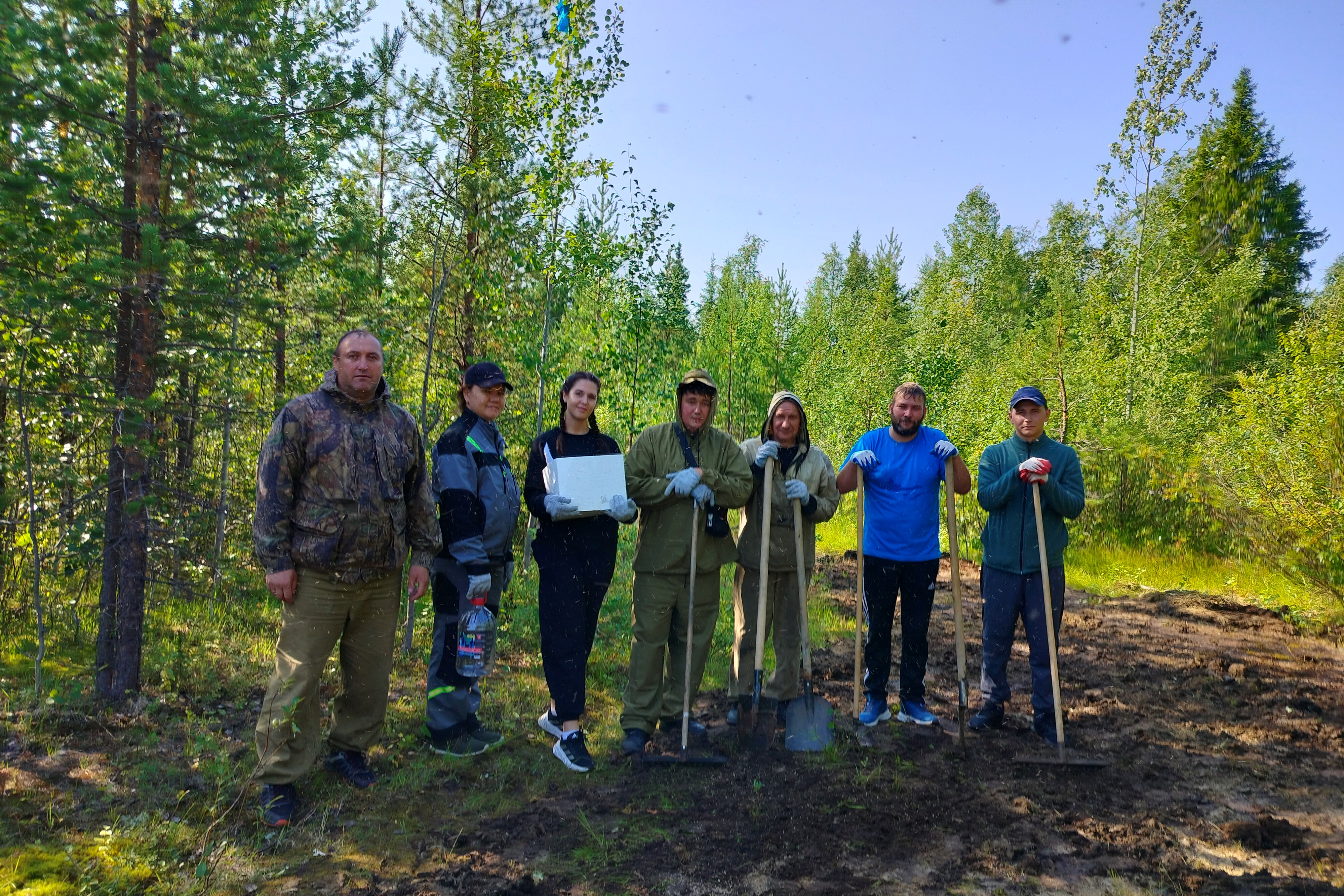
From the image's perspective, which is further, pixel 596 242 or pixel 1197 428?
pixel 1197 428

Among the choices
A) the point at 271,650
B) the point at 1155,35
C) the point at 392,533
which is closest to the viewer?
the point at 392,533

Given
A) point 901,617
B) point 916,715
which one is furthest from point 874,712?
point 901,617

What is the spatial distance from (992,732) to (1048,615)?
85 cm

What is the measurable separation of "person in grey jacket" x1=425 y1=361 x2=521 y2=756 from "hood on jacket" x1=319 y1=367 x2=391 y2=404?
1.69ft

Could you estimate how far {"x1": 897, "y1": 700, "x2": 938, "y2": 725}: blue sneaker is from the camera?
5.26 m

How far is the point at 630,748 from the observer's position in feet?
15.2

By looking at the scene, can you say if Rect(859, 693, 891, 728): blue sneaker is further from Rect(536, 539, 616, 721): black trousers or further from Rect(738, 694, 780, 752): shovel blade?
Rect(536, 539, 616, 721): black trousers

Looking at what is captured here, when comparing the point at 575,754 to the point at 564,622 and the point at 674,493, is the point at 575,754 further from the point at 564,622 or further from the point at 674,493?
the point at 674,493

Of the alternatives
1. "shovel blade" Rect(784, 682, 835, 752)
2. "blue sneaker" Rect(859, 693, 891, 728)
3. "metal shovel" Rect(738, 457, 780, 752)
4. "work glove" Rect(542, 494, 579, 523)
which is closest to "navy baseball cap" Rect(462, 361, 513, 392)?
"work glove" Rect(542, 494, 579, 523)

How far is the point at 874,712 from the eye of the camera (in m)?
5.22

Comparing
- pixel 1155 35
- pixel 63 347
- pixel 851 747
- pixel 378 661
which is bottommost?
pixel 851 747

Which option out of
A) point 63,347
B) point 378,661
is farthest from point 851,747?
point 63,347

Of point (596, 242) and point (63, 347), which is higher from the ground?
point (596, 242)

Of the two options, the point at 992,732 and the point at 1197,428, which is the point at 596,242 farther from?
the point at 1197,428
